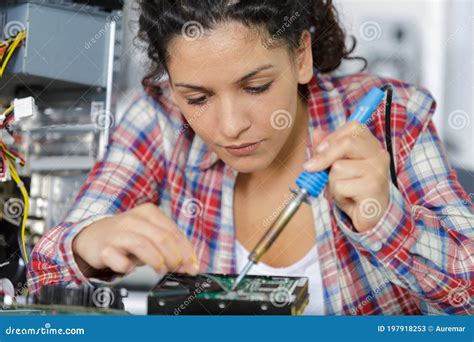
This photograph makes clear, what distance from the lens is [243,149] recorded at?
3.29 feet

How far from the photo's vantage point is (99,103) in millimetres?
1119

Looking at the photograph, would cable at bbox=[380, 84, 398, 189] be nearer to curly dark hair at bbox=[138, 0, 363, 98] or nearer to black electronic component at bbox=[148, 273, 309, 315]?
curly dark hair at bbox=[138, 0, 363, 98]

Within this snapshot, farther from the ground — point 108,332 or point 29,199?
point 29,199

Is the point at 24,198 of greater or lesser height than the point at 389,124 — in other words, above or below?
below

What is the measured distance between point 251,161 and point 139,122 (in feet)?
1.05

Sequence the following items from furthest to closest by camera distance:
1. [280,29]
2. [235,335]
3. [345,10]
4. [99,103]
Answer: [345,10] → [99,103] → [280,29] → [235,335]

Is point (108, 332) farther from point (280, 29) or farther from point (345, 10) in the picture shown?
point (345, 10)

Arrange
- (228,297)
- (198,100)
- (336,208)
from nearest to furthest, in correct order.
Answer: (228,297) < (336,208) < (198,100)

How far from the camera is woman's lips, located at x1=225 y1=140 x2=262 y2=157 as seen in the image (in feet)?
3.28

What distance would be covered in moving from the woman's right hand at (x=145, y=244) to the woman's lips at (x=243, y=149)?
196mm

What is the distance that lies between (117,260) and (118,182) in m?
0.34

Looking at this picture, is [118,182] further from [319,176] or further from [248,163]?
[319,176]

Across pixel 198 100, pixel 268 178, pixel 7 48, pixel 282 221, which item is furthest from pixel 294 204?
pixel 7 48

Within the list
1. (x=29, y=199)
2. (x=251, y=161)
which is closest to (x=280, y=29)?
(x=251, y=161)
